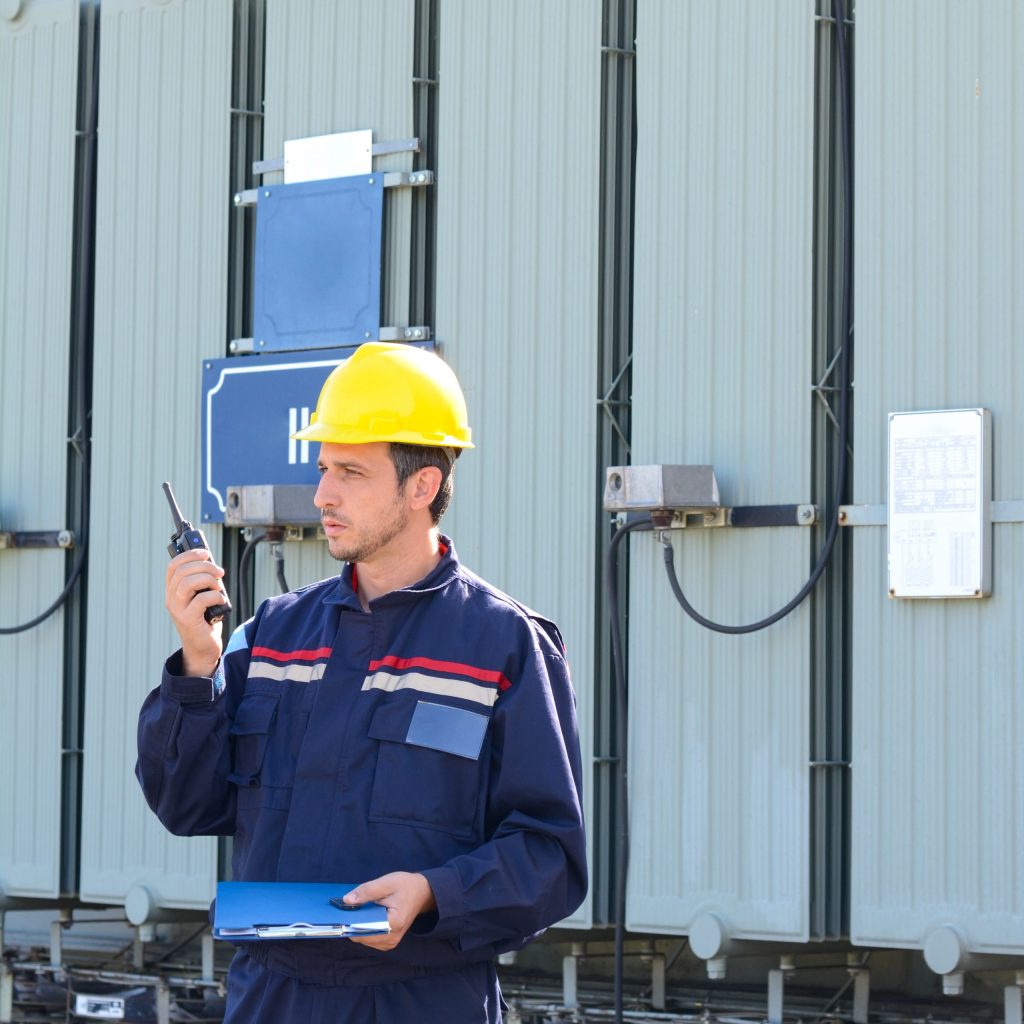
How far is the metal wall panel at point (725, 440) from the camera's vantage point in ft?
17.2

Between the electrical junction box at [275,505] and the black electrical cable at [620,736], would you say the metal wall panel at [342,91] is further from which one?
the black electrical cable at [620,736]

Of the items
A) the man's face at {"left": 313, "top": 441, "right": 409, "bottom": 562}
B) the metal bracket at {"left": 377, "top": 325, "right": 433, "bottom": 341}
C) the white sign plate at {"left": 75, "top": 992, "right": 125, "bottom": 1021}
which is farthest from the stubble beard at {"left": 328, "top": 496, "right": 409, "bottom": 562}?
the white sign plate at {"left": 75, "top": 992, "right": 125, "bottom": 1021}

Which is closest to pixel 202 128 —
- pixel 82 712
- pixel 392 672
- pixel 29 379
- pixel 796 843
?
pixel 29 379

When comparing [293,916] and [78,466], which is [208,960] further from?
[293,916]

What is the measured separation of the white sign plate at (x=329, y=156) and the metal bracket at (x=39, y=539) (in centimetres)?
143

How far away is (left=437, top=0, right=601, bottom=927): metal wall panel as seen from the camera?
5656 millimetres

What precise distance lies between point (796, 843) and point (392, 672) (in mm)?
2307

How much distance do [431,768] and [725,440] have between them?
97.0 inches

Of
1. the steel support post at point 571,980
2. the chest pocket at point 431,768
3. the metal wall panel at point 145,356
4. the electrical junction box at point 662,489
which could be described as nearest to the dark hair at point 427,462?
the chest pocket at point 431,768

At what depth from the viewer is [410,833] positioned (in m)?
3.06

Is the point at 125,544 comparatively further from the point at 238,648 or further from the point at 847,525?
the point at 238,648

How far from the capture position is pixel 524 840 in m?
3.05

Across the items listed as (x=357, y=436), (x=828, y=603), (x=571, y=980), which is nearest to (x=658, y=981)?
(x=571, y=980)

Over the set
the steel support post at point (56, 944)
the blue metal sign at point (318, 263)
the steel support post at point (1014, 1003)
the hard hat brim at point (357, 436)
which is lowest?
the steel support post at point (56, 944)
